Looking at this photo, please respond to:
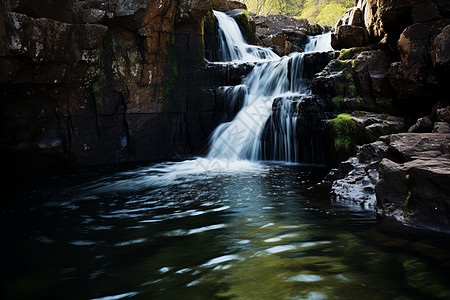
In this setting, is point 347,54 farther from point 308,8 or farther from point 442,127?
point 308,8

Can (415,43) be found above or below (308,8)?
below

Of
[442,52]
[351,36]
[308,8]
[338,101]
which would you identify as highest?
[308,8]

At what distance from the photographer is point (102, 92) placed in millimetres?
10305

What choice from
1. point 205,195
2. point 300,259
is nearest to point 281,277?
point 300,259

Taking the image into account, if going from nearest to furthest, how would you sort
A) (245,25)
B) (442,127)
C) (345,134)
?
(442,127)
(345,134)
(245,25)

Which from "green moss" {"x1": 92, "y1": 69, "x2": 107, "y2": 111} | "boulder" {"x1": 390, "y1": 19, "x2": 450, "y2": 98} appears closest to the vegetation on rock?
"boulder" {"x1": 390, "y1": 19, "x2": 450, "y2": 98}

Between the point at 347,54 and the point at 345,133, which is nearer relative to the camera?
the point at 345,133

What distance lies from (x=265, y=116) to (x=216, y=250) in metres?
7.71

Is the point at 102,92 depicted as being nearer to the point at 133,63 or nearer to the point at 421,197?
the point at 133,63

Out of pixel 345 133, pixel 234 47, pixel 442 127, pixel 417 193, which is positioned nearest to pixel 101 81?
pixel 234 47

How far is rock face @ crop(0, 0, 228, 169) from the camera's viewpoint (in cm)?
841

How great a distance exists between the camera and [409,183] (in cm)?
373

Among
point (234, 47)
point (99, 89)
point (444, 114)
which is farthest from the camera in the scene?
point (234, 47)

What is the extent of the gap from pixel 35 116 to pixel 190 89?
5.15 meters
